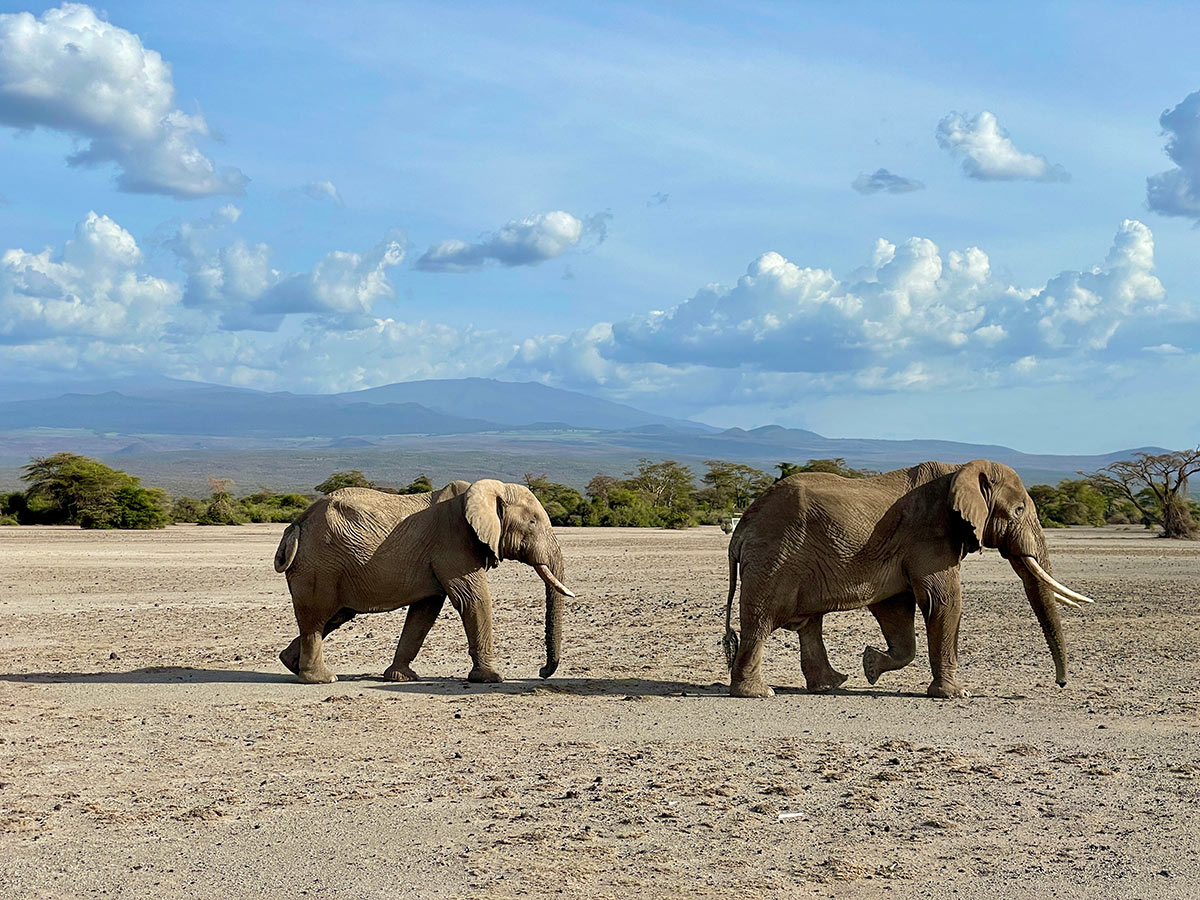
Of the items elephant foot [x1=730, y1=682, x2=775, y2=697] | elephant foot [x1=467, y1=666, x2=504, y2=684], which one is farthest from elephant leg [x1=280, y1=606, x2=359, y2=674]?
elephant foot [x1=730, y1=682, x2=775, y2=697]

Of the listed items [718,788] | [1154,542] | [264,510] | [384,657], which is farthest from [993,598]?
[264,510]

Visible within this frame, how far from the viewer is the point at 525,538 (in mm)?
14086

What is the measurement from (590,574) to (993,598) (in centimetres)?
962

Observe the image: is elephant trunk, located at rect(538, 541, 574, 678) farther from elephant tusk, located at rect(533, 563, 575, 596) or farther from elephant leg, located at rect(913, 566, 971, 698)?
elephant leg, located at rect(913, 566, 971, 698)

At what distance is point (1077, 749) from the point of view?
10430 mm

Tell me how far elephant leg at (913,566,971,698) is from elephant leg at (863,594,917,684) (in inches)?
21.4

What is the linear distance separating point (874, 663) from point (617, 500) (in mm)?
53527

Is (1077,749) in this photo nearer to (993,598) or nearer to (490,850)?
(490,850)

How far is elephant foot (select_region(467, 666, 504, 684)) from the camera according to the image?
1382 centimetres

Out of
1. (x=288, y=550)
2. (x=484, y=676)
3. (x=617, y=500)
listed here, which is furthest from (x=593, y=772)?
(x=617, y=500)

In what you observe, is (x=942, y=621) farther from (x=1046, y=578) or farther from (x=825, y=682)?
(x=825, y=682)

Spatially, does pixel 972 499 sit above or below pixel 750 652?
above

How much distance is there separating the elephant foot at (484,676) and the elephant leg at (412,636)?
2.45ft

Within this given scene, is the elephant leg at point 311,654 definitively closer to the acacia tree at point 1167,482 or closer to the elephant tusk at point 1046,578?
the elephant tusk at point 1046,578
